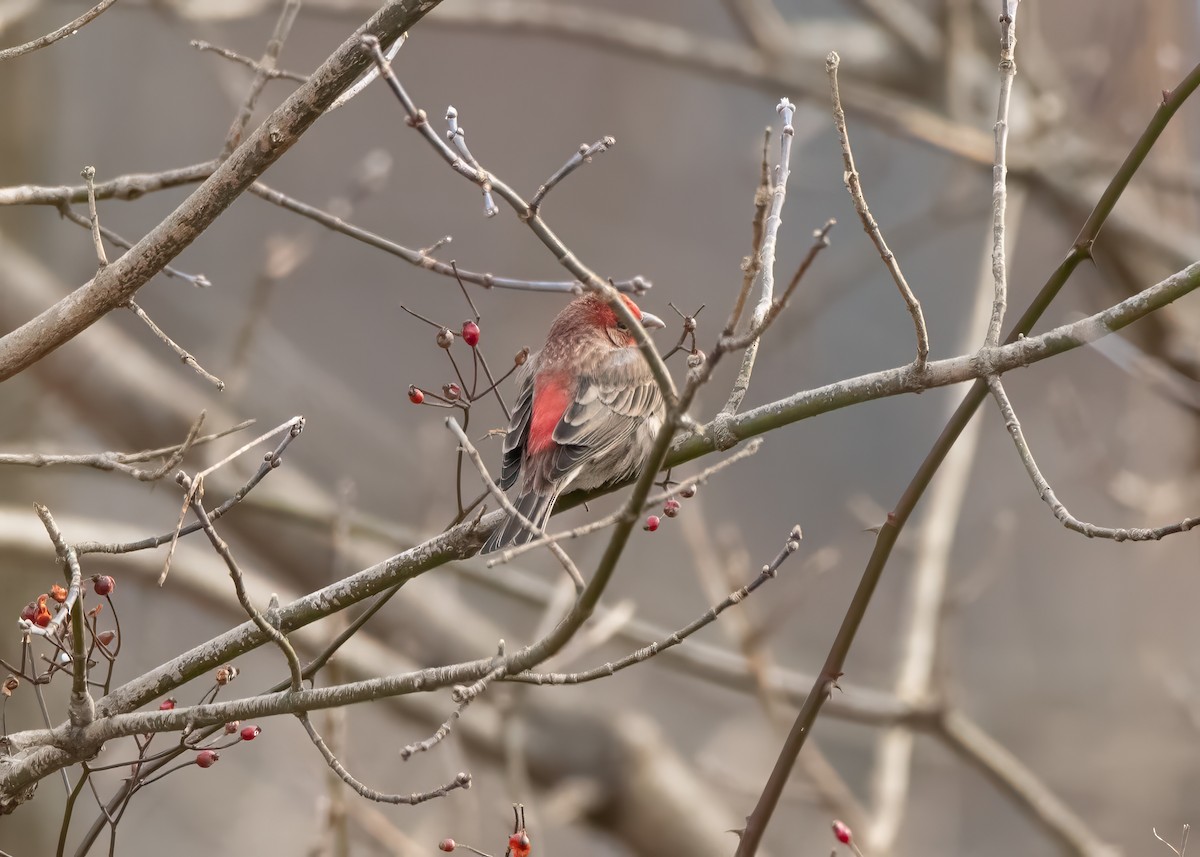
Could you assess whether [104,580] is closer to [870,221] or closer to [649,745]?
[870,221]

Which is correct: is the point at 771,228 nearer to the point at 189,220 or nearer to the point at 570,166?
the point at 570,166

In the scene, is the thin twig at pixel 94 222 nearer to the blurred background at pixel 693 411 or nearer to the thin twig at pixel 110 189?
the thin twig at pixel 110 189

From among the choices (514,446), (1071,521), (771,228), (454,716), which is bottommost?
(454,716)

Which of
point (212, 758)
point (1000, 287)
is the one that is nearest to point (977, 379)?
point (1000, 287)

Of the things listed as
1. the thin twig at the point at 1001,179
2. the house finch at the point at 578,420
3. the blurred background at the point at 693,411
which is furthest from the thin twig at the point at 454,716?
the blurred background at the point at 693,411

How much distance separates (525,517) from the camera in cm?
311

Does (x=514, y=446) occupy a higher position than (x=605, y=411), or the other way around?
(x=605, y=411)

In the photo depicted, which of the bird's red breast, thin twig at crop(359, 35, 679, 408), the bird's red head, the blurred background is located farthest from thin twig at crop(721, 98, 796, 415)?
the blurred background

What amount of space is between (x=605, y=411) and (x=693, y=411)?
3.44 feet

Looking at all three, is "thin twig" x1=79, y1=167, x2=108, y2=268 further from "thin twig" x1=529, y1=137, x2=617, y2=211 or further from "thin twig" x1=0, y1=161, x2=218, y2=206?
"thin twig" x1=529, y1=137, x2=617, y2=211

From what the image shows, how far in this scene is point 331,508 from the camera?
21.3 ft

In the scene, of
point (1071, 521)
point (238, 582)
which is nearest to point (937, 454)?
point (1071, 521)

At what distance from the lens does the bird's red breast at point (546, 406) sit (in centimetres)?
392

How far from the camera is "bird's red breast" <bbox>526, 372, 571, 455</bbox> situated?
154 inches
